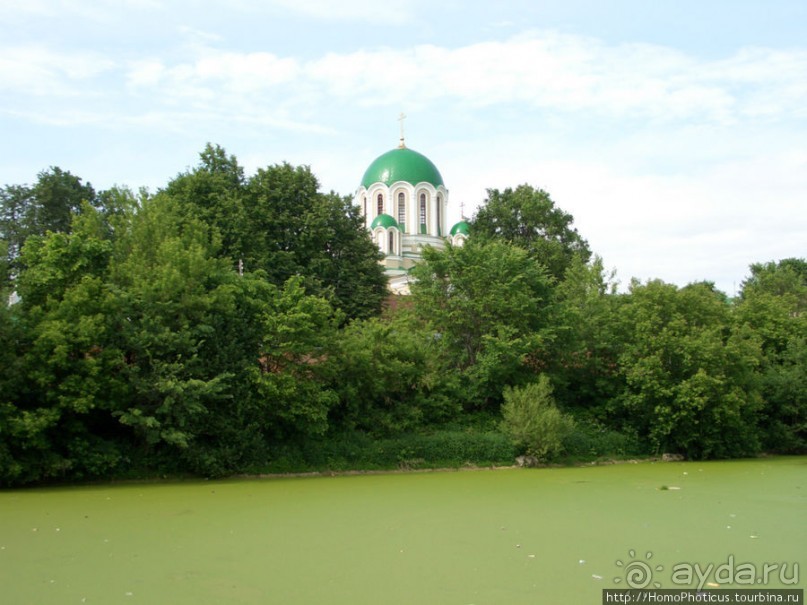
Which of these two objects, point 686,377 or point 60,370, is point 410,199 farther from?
point 60,370

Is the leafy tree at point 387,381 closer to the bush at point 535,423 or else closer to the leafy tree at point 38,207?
the bush at point 535,423

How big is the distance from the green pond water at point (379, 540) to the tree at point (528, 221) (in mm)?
22453

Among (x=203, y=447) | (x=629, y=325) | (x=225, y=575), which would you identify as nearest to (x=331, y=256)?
(x=629, y=325)

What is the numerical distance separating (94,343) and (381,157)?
3473cm

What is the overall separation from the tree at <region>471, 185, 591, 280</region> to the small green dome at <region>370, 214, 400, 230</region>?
8044 mm

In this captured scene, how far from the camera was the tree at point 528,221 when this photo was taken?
36594 mm

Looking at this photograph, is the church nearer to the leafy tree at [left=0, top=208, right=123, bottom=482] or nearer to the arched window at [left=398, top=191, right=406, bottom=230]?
the arched window at [left=398, top=191, right=406, bottom=230]

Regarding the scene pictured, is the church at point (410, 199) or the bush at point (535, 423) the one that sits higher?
the church at point (410, 199)

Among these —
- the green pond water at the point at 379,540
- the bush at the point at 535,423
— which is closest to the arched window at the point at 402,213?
the bush at the point at 535,423

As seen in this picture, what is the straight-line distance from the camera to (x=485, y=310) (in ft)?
73.9

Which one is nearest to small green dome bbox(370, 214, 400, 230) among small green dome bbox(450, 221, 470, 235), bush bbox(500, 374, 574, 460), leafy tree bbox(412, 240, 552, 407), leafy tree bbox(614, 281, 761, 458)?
small green dome bbox(450, 221, 470, 235)

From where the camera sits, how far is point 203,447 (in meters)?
16.4

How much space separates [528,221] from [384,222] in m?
10.6

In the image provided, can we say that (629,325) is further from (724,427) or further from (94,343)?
(94,343)
